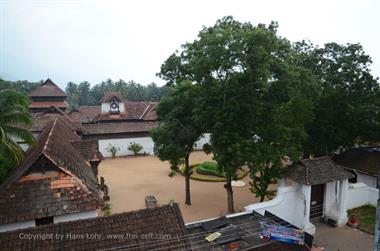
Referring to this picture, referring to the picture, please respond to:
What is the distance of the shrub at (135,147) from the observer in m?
33.7

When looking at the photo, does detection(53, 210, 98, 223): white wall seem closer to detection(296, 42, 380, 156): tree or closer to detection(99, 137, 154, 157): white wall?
detection(296, 42, 380, 156): tree

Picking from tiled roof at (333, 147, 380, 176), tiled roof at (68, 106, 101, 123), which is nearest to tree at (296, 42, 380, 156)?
tiled roof at (333, 147, 380, 176)

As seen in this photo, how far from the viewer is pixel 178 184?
23109 millimetres

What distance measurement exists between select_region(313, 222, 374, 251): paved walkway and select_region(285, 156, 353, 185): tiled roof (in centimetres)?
277

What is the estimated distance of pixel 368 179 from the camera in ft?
64.1

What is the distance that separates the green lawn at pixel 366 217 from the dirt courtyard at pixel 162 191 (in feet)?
20.2

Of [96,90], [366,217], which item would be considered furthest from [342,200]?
[96,90]

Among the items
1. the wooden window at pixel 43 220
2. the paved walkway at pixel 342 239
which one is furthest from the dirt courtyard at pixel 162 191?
the wooden window at pixel 43 220

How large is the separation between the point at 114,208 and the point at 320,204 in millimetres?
12563

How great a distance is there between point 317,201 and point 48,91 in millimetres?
34788

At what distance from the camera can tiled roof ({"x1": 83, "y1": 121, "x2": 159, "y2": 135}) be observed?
109 ft

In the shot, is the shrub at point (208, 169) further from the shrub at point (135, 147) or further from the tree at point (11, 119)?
the tree at point (11, 119)

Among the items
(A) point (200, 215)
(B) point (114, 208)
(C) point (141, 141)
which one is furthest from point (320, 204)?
(C) point (141, 141)

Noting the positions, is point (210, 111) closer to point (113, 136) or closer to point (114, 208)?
point (114, 208)
